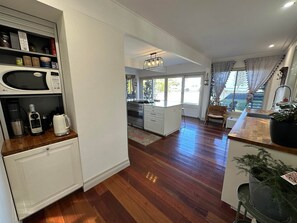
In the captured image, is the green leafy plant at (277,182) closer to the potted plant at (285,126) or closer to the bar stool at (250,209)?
the bar stool at (250,209)

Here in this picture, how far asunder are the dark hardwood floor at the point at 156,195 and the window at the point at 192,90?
3.37 m

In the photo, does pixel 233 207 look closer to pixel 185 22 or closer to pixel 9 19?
pixel 185 22

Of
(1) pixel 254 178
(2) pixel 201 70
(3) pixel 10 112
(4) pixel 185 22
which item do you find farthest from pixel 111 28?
(2) pixel 201 70

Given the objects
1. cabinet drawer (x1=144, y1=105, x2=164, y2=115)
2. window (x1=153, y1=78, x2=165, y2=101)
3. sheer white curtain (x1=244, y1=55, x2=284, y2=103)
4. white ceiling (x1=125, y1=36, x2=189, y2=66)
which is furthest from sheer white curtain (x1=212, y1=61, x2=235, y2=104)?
cabinet drawer (x1=144, y1=105, x2=164, y2=115)

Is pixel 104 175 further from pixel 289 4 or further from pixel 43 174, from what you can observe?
pixel 289 4

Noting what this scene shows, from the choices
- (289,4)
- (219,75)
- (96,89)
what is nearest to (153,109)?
(96,89)

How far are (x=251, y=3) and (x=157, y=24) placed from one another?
133 cm

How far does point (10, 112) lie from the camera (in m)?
1.40

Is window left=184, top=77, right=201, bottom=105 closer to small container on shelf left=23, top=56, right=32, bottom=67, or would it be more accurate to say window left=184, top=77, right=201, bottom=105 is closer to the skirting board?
the skirting board

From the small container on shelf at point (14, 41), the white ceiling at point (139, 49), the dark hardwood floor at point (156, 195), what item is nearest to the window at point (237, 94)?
the white ceiling at point (139, 49)

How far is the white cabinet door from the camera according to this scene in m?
1.21

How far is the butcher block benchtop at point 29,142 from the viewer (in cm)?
117

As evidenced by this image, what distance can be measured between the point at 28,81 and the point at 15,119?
1.52 ft

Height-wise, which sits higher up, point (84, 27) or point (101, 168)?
point (84, 27)
